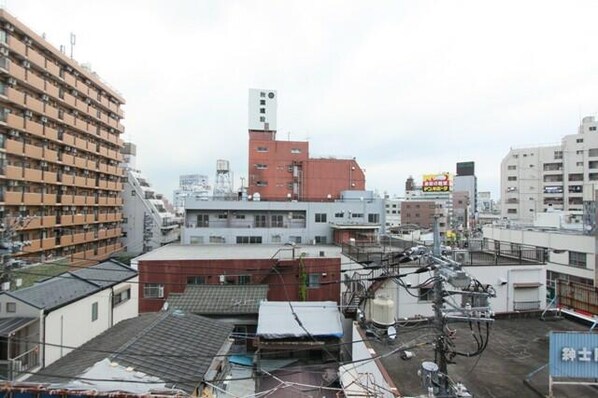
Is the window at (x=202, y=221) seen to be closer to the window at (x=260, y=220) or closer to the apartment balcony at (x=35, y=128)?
the window at (x=260, y=220)

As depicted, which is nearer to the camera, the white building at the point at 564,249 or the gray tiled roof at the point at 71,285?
the gray tiled roof at the point at 71,285

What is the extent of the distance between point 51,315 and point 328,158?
41048 mm

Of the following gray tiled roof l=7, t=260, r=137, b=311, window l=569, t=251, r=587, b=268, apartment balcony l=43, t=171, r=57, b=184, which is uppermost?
apartment balcony l=43, t=171, r=57, b=184

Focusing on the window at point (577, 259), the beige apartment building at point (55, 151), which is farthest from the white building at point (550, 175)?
the beige apartment building at point (55, 151)

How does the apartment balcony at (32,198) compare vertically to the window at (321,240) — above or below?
above

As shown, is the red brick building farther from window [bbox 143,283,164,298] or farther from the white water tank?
the white water tank

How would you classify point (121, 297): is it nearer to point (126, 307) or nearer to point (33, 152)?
point (126, 307)

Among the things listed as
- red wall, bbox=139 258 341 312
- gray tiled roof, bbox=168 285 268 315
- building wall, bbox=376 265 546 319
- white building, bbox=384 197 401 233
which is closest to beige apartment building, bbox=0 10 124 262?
red wall, bbox=139 258 341 312

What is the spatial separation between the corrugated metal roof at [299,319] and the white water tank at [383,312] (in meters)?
3.45

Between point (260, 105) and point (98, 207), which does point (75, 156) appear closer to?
point (98, 207)

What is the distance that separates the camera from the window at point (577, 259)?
29.0 m

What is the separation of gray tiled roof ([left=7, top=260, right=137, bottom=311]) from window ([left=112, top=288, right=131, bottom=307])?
1.99 ft

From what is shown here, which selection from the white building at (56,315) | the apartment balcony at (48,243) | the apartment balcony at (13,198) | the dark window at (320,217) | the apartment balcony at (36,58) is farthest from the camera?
the dark window at (320,217)

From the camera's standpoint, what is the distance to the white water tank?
1302 cm
